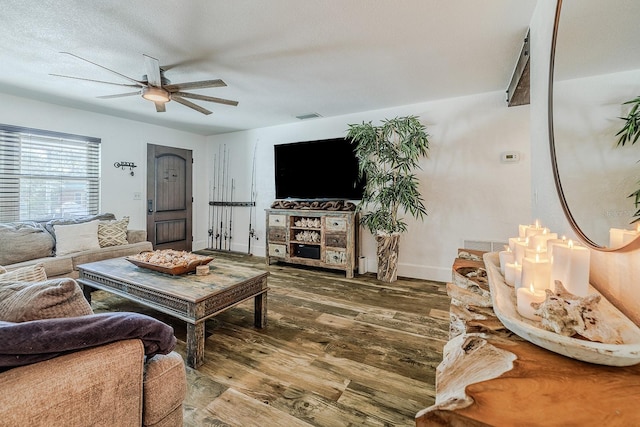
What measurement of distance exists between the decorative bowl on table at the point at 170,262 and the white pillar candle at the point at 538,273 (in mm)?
2242

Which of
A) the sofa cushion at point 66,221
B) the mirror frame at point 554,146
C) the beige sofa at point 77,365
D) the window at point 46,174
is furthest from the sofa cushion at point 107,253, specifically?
the mirror frame at point 554,146

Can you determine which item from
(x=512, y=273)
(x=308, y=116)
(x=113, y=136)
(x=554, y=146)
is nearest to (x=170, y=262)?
(x=512, y=273)

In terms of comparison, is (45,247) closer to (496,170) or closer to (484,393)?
(484,393)

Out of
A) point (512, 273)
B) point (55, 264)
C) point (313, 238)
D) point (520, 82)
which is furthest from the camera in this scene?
point (313, 238)

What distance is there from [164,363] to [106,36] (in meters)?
2.43

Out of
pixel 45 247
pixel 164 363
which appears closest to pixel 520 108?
pixel 164 363

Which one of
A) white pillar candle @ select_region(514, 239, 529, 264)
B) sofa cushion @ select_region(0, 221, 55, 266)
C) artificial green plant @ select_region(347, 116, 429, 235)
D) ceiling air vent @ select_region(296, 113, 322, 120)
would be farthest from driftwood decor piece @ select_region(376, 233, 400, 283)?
sofa cushion @ select_region(0, 221, 55, 266)

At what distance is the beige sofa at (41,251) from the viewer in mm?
2791

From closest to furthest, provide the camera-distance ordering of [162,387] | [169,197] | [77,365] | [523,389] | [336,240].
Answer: [523,389] → [77,365] → [162,387] → [336,240] → [169,197]

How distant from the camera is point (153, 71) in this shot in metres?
2.22

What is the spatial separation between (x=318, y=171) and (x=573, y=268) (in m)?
3.72

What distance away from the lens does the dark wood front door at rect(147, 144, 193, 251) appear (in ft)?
15.8

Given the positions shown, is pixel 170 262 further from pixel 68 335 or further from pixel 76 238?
pixel 76 238

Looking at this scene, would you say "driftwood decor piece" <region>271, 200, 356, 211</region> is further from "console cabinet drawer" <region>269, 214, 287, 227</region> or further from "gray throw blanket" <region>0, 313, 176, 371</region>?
"gray throw blanket" <region>0, 313, 176, 371</region>
